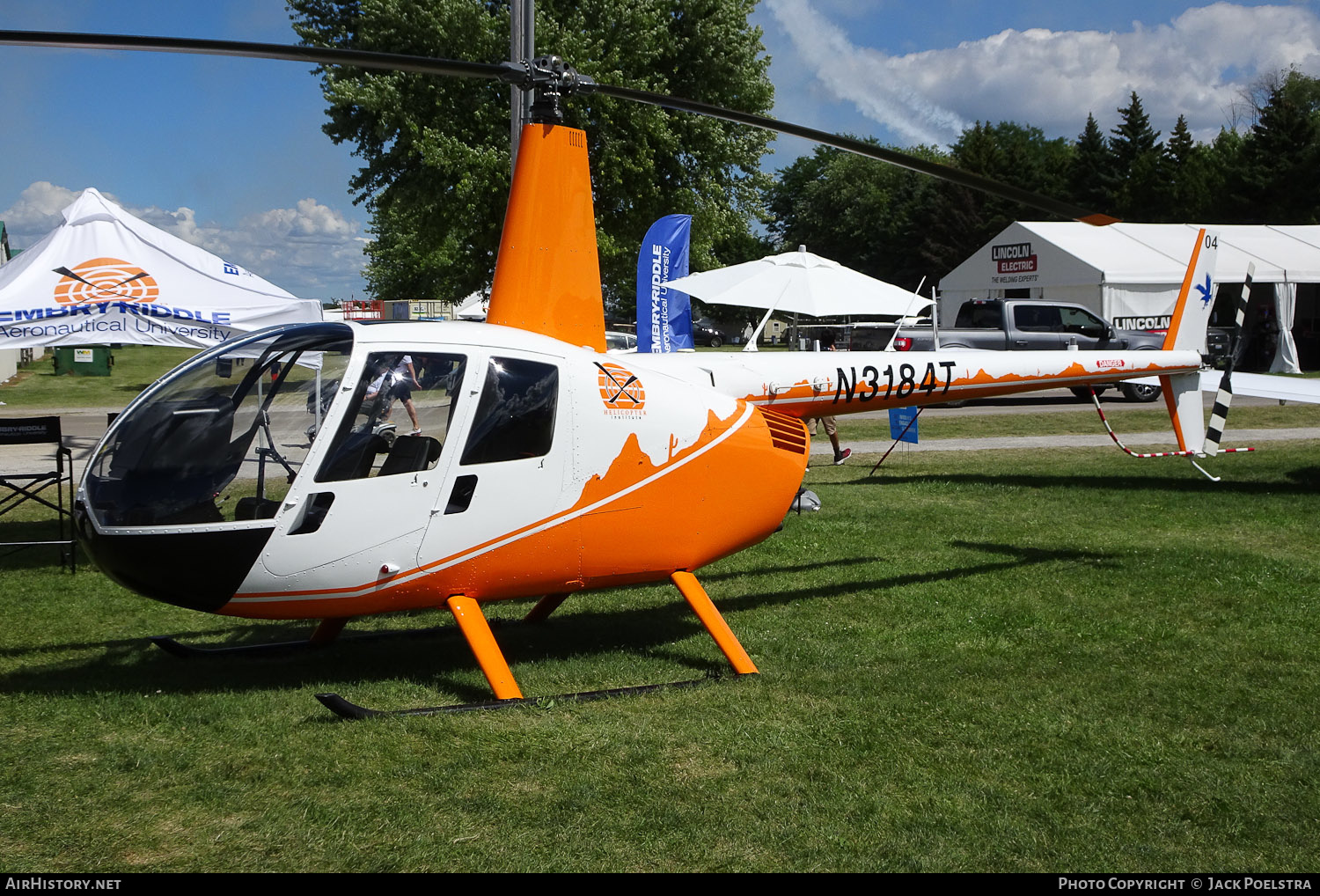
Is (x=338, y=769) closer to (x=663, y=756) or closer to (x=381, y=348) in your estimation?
(x=663, y=756)

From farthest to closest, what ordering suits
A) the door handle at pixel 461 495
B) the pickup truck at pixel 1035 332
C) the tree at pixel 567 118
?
the tree at pixel 567 118 → the pickup truck at pixel 1035 332 → the door handle at pixel 461 495

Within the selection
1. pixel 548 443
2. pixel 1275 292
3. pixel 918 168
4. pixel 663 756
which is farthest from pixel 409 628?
pixel 1275 292

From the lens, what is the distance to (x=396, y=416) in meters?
5.52

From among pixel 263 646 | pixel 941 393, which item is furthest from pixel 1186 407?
pixel 263 646

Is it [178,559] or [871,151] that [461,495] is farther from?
[871,151]

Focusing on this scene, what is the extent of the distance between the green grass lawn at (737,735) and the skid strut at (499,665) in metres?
0.09

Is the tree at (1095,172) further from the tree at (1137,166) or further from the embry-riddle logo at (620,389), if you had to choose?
the embry-riddle logo at (620,389)

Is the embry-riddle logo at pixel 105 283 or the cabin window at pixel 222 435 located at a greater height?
the embry-riddle logo at pixel 105 283

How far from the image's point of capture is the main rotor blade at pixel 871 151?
19.3ft

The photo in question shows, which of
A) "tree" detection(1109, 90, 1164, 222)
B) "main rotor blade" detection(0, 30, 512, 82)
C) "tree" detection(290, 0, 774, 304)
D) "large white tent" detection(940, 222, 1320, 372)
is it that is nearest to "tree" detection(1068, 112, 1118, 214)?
"tree" detection(1109, 90, 1164, 222)

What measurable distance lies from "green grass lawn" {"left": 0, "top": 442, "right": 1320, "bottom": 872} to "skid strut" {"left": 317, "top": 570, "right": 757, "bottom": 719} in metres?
0.09

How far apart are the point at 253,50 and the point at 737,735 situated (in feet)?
13.5

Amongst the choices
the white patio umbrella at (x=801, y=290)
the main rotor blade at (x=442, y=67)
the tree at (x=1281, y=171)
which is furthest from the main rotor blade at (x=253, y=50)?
the tree at (x=1281, y=171)

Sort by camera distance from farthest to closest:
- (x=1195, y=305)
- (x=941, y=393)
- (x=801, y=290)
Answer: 1. (x=801, y=290)
2. (x=1195, y=305)
3. (x=941, y=393)
